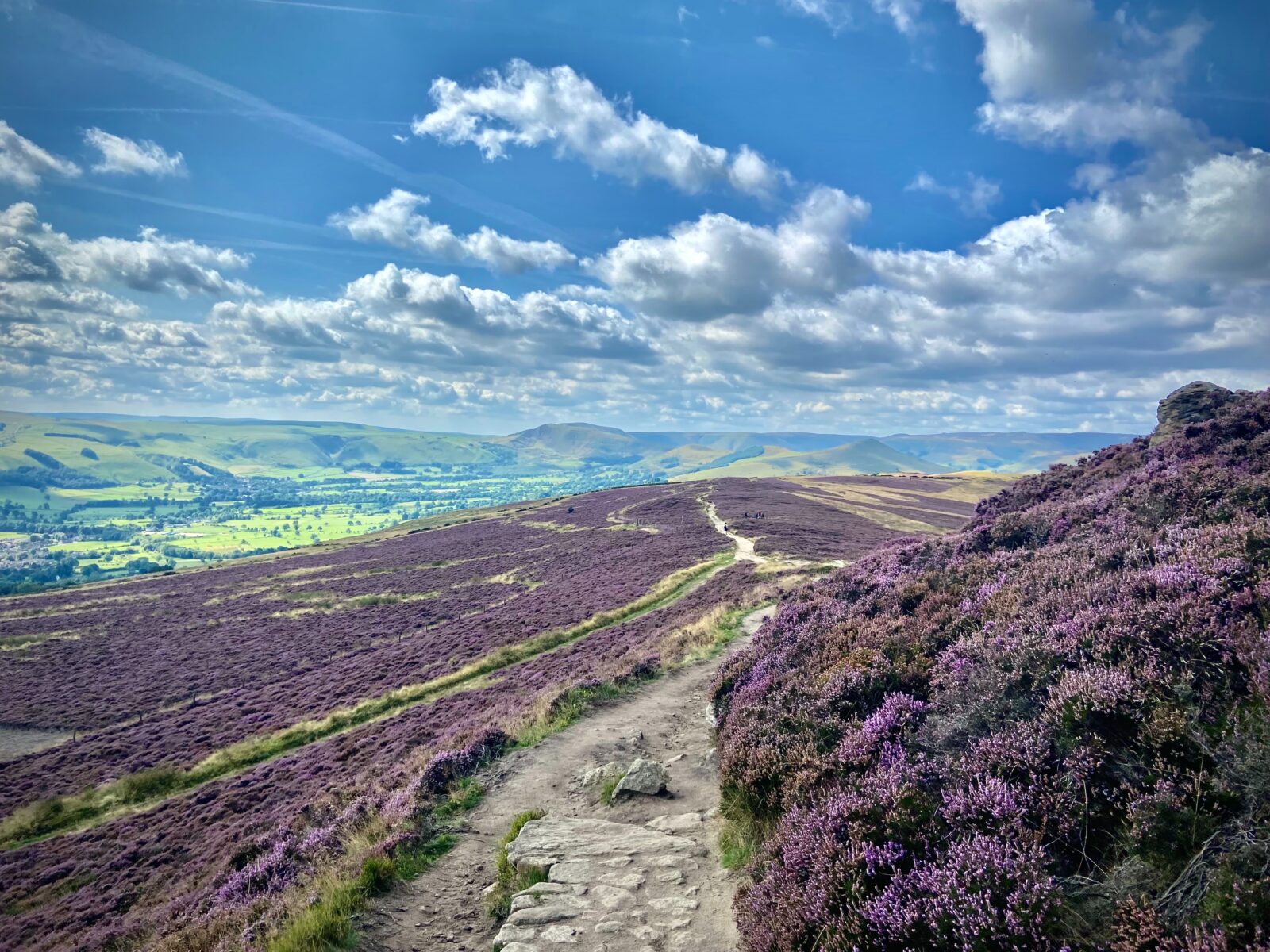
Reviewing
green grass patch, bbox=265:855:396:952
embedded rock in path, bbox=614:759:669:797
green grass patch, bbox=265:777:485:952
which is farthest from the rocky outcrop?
green grass patch, bbox=265:855:396:952

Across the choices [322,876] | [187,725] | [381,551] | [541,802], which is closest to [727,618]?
[541,802]

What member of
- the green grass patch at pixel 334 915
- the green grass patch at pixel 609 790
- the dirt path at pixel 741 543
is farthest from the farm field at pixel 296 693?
the green grass patch at pixel 609 790

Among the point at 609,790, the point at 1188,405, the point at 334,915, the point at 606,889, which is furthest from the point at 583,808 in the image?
the point at 1188,405

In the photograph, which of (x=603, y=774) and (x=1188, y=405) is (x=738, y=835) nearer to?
(x=603, y=774)

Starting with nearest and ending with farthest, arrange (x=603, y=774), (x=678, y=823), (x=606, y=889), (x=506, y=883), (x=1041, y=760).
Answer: (x=1041, y=760), (x=606, y=889), (x=506, y=883), (x=678, y=823), (x=603, y=774)

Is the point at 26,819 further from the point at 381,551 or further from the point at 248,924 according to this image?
the point at 381,551

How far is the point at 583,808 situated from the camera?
1175 cm

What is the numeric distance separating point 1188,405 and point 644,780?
91.1 feet

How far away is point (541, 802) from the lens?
12414 mm

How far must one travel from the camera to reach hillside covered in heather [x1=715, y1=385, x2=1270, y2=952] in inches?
179

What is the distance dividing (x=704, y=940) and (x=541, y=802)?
651 cm

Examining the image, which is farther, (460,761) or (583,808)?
(460,761)

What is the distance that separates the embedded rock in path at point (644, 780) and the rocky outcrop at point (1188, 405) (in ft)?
77.3

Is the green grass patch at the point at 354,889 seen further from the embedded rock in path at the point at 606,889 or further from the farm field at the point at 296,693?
the embedded rock in path at the point at 606,889
